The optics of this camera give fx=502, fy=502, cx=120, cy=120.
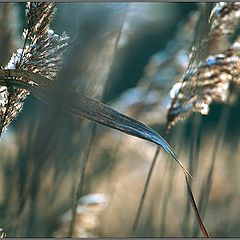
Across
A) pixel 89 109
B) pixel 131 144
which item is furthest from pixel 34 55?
pixel 131 144

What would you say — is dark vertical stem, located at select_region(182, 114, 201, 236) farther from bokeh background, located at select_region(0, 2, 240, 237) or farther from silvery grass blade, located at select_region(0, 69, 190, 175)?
silvery grass blade, located at select_region(0, 69, 190, 175)

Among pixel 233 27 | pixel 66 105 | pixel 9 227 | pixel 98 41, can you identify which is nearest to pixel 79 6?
pixel 98 41

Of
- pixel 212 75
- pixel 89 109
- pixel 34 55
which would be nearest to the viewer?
pixel 89 109

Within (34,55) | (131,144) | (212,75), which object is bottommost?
(131,144)

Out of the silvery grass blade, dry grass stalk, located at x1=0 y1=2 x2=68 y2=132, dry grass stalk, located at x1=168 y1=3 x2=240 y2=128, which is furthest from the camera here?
dry grass stalk, located at x1=168 y1=3 x2=240 y2=128

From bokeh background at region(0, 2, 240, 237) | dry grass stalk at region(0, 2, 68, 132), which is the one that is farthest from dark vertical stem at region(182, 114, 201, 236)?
dry grass stalk at region(0, 2, 68, 132)

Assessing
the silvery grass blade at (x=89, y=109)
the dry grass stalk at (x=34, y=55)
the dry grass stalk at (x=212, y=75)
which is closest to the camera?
the silvery grass blade at (x=89, y=109)

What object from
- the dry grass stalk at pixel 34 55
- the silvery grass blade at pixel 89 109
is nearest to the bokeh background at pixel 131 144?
the dry grass stalk at pixel 34 55

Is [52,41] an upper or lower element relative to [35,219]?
upper

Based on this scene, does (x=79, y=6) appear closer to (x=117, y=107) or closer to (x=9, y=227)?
(x=117, y=107)

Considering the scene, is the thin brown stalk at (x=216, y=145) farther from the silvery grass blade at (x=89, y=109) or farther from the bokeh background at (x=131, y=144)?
the silvery grass blade at (x=89, y=109)

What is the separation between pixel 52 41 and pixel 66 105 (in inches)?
18.0

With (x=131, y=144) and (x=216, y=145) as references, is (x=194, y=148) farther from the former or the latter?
(x=131, y=144)

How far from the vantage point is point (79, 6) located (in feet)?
5.82
